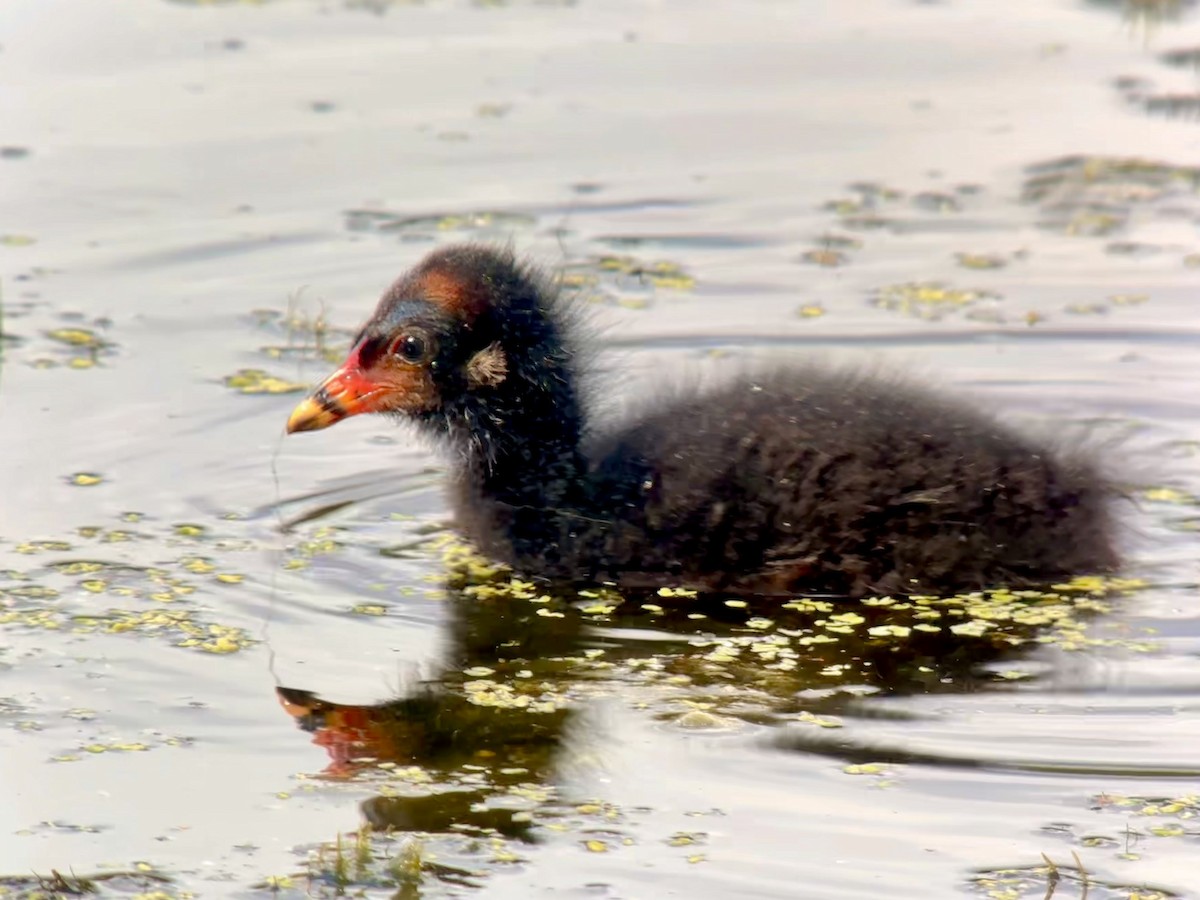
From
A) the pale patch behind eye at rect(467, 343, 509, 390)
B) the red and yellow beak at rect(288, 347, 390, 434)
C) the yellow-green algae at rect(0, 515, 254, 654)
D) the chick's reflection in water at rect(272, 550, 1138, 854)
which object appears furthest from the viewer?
the red and yellow beak at rect(288, 347, 390, 434)

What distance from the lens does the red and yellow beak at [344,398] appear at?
736 cm

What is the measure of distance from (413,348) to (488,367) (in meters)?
0.26

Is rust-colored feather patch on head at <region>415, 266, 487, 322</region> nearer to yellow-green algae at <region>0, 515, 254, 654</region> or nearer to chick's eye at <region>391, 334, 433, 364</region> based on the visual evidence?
chick's eye at <region>391, 334, 433, 364</region>

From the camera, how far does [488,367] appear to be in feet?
23.8

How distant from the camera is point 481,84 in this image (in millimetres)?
12852

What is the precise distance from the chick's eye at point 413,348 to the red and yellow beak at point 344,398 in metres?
0.13

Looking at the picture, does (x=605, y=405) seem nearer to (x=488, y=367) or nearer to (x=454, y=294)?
(x=488, y=367)

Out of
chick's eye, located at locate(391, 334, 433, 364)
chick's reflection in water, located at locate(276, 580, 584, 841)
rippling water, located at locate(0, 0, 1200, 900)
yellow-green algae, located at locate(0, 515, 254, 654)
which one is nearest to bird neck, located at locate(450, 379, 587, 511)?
chick's eye, located at locate(391, 334, 433, 364)

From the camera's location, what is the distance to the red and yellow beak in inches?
290

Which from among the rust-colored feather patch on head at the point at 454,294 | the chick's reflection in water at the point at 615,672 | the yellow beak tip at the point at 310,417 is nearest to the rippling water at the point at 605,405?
the chick's reflection in water at the point at 615,672

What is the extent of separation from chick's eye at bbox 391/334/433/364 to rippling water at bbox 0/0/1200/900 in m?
0.71

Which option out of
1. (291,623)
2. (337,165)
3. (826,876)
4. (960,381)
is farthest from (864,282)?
(826,876)

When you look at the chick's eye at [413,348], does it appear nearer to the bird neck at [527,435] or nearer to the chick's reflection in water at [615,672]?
the bird neck at [527,435]

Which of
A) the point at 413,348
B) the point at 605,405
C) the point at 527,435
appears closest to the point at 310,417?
the point at 413,348
